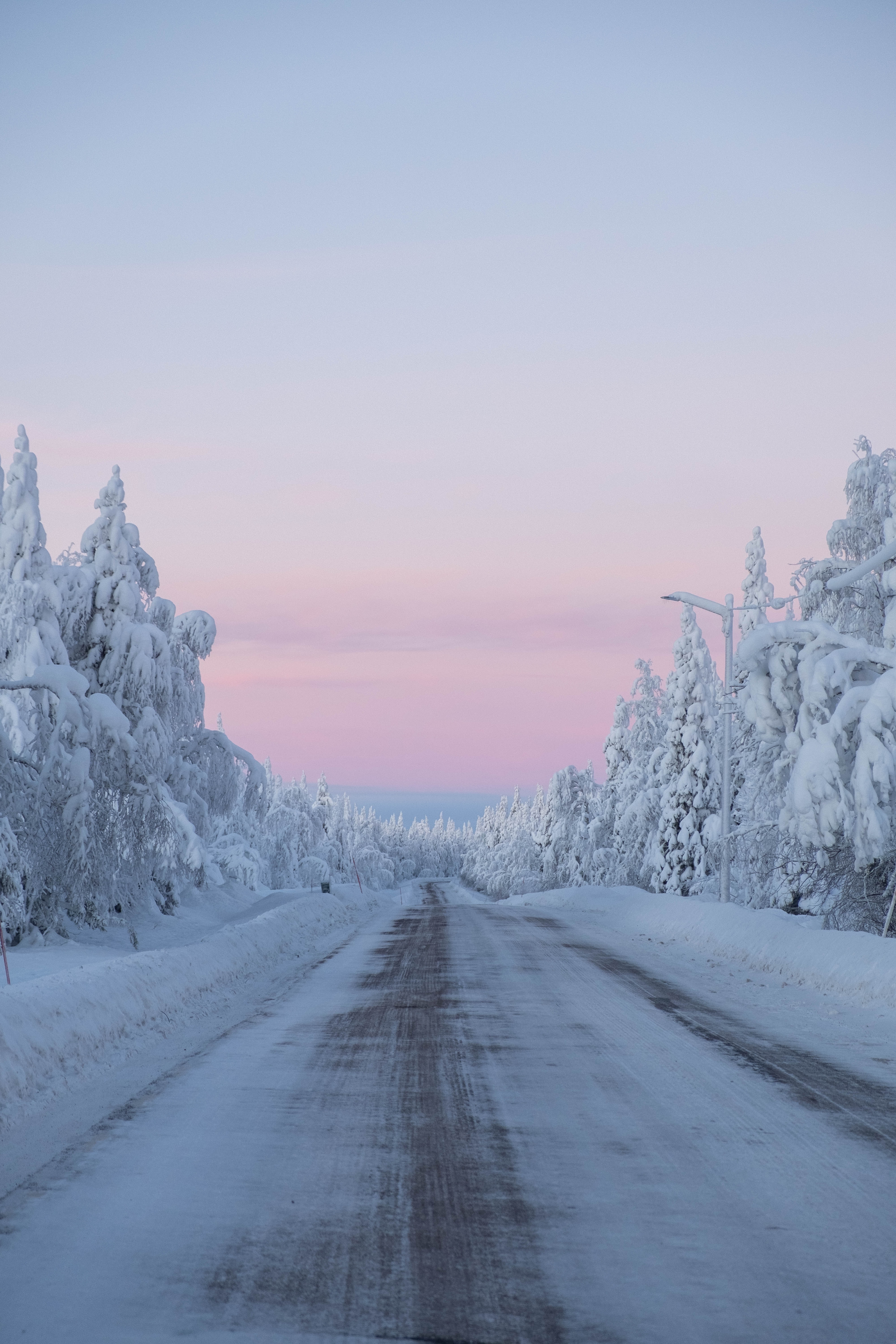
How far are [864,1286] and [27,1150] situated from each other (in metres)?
4.11

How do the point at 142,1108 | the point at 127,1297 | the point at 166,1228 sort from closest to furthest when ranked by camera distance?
1. the point at 127,1297
2. the point at 166,1228
3. the point at 142,1108

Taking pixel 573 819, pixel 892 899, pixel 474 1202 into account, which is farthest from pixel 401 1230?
pixel 573 819

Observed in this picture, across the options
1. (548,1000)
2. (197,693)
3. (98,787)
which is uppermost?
(197,693)

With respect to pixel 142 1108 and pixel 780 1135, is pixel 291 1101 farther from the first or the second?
pixel 780 1135

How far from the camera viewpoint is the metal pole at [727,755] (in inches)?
853

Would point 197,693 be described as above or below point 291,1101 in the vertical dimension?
above

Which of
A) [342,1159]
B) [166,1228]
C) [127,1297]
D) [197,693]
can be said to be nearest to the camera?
[127,1297]

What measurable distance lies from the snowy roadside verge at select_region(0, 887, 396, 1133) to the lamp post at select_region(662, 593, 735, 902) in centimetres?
999

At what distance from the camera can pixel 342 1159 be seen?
549cm

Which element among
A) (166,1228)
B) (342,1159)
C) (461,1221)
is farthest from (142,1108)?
(461,1221)

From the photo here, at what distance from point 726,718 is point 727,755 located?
2.65 ft

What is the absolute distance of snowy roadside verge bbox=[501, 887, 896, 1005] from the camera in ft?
39.7

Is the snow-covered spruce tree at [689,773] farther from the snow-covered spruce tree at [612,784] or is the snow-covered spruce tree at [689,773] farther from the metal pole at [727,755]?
the metal pole at [727,755]

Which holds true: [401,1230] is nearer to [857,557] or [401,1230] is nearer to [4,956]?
[4,956]
